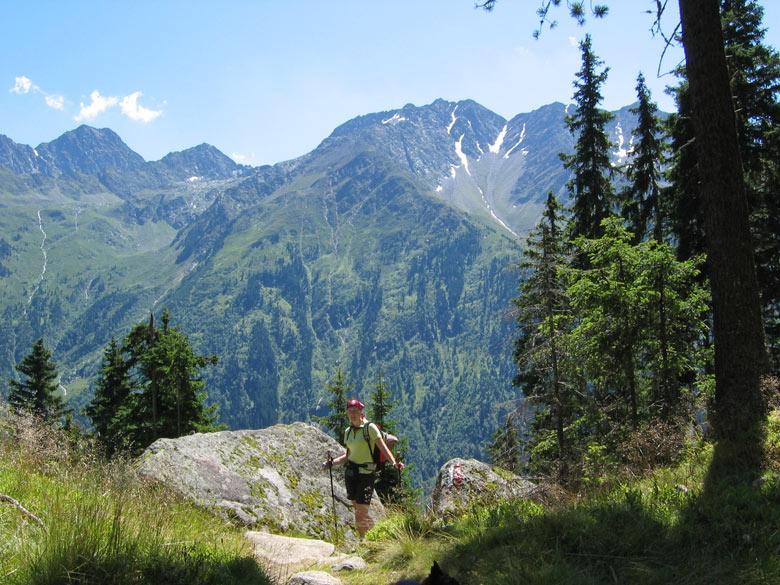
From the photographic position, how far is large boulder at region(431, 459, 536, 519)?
6.68 meters

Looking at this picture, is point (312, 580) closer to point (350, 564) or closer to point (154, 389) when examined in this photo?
point (350, 564)

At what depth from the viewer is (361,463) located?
821cm

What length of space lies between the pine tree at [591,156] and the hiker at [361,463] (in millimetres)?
18297

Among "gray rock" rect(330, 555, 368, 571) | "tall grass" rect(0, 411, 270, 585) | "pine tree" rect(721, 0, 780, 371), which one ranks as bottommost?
"gray rock" rect(330, 555, 368, 571)

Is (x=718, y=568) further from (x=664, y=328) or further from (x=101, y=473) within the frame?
(x=664, y=328)

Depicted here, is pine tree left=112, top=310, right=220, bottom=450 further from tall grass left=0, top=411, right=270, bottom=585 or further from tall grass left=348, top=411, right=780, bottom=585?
tall grass left=348, top=411, right=780, bottom=585

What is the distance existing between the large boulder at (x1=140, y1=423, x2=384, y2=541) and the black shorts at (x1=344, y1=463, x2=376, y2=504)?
5.31ft

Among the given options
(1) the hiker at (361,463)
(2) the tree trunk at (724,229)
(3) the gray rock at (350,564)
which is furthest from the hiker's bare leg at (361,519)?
(2) the tree trunk at (724,229)

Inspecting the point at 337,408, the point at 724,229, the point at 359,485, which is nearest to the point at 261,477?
the point at 359,485

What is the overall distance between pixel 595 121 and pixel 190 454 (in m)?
22.5

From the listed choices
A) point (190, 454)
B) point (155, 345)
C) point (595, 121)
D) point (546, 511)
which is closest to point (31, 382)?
point (155, 345)

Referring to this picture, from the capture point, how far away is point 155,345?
28.5 metres

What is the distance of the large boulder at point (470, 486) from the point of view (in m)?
6.68

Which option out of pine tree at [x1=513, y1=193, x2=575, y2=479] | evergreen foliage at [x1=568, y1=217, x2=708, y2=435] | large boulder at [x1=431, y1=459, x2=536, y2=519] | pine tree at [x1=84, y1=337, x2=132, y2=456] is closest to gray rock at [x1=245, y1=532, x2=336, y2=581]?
large boulder at [x1=431, y1=459, x2=536, y2=519]
